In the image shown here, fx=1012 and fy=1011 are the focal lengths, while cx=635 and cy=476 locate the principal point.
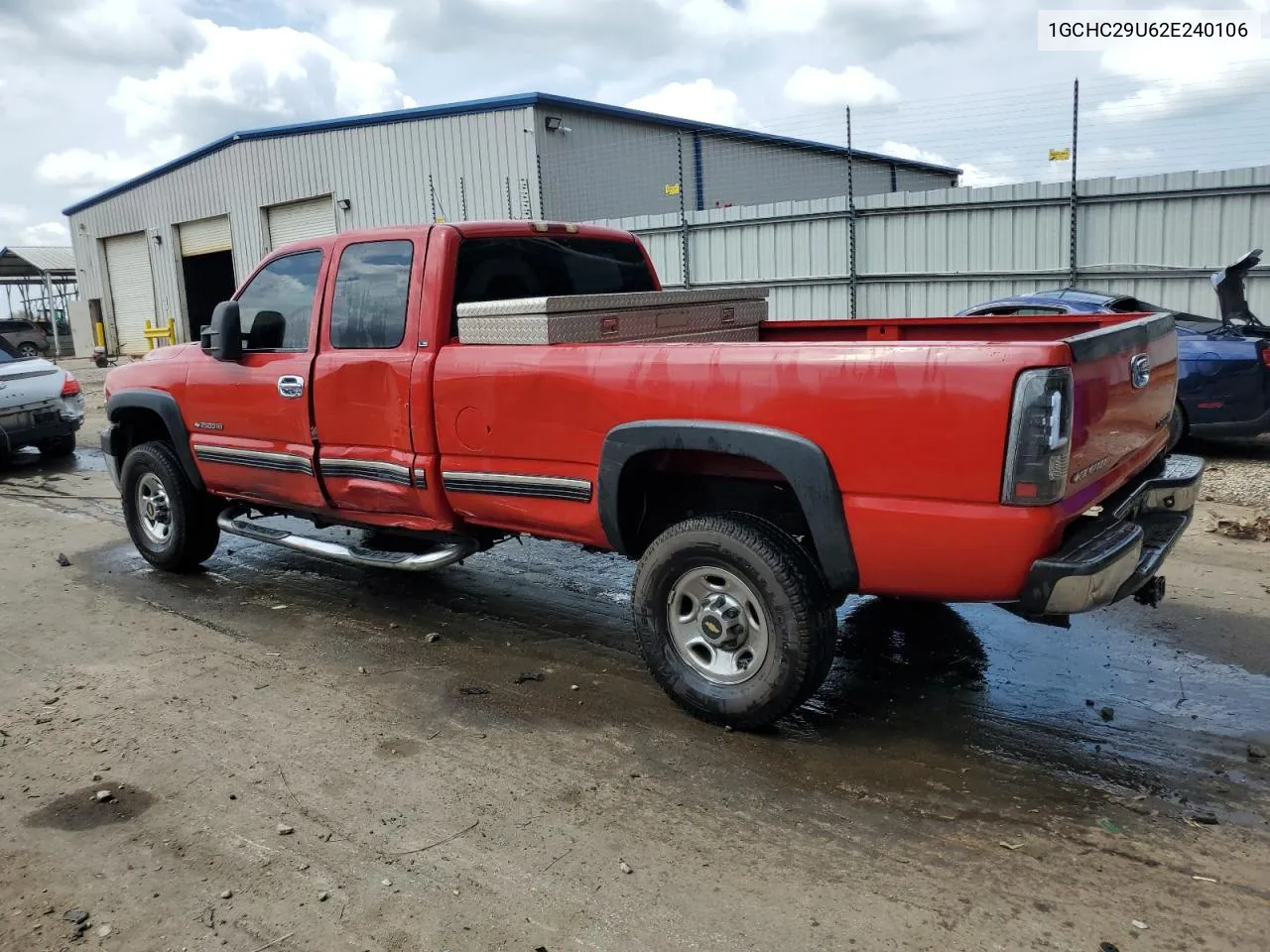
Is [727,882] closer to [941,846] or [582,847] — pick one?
[582,847]

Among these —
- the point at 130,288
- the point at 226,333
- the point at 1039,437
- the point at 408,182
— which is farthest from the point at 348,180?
the point at 1039,437

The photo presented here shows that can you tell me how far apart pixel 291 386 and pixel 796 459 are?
302 cm

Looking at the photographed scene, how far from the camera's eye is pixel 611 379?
4.05 metres

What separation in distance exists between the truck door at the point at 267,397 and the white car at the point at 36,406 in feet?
20.6

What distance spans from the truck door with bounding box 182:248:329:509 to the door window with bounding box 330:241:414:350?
19 cm

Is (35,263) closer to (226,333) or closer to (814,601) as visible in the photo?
(226,333)

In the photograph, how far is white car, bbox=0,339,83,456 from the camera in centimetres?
1092

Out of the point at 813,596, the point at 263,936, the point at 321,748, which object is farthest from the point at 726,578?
the point at 263,936

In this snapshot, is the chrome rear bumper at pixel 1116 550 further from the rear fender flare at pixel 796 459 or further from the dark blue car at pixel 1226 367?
the dark blue car at pixel 1226 367

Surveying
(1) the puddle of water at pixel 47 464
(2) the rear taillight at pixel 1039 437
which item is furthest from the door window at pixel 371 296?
(1) the puddle of water at pixel 47 464

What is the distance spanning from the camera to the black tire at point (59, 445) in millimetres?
11734

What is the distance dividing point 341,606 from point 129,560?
7.11 ft

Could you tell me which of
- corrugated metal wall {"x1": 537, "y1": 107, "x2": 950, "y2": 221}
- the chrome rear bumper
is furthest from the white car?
the chrome rear bumper

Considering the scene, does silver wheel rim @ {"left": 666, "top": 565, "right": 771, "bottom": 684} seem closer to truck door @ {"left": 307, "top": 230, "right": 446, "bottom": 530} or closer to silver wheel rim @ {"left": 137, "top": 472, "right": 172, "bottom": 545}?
truck door @ {"left": 307, "top": 230, "right": 446, "bottom": 530}
